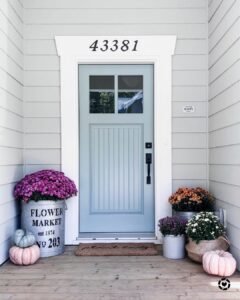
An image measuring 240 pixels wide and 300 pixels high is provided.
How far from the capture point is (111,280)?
284 cm

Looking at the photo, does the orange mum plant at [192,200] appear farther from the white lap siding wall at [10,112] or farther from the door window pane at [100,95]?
the white lap siding wall at [10,112]

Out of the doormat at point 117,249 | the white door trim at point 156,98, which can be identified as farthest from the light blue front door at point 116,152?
the doormat at point 117,249

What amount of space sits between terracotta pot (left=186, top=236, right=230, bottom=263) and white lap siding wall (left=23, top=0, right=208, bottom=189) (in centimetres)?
90

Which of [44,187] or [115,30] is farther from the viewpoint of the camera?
[115,30]

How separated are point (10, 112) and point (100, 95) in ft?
3.40

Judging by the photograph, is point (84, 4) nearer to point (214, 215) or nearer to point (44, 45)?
point (44, 45)

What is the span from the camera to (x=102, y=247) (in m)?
3.74

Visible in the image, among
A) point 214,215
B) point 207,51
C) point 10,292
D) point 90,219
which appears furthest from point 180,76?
point 10,292

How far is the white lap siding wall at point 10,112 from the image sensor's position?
10.8ft

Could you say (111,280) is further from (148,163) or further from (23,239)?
(148,163)

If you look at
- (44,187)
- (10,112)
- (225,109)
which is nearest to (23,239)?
(44,187)

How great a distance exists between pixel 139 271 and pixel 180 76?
6.95 feet

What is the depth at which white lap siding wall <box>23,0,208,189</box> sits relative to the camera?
156 inches

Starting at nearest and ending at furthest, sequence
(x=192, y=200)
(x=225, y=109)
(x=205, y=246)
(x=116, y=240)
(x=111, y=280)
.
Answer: (x=111, y=280) → (x=205, y=246) → (x=225, y=109) → (x=192, y=200) → (x=116, y=240)
